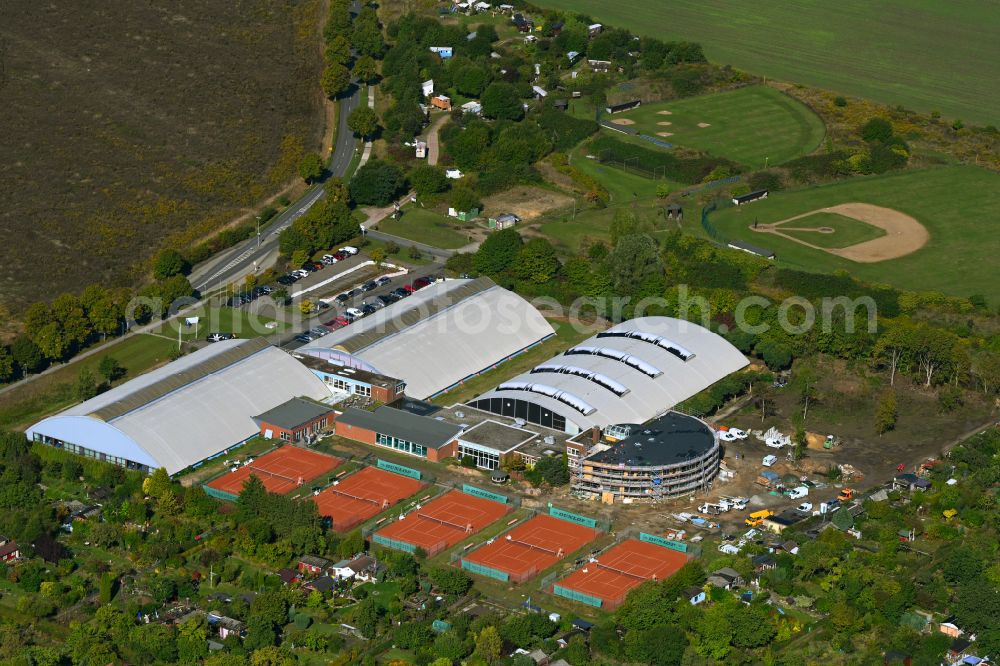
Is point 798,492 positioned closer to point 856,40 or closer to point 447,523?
point 447,523

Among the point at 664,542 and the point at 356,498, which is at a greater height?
the point at 664,542

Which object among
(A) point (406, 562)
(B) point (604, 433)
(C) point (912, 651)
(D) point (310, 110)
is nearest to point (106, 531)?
(A) point (406, 562)

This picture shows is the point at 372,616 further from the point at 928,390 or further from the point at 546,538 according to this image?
the point at 928,390

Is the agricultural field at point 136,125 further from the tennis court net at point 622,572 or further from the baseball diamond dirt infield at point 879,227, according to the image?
the tennis court net at point 622,572

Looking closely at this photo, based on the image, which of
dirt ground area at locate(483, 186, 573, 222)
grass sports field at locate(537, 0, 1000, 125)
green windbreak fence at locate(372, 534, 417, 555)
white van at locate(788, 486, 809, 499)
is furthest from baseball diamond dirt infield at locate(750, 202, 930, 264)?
green windbreak fence at locate(372, 534, 417, 555)

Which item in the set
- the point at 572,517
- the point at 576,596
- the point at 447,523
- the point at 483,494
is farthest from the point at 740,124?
the point at 576,596

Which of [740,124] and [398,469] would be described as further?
[740,124]
